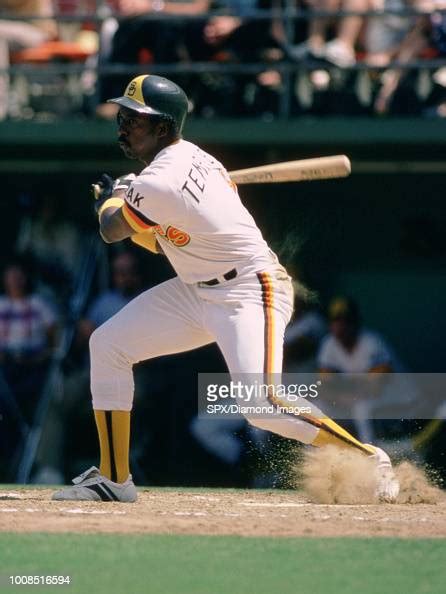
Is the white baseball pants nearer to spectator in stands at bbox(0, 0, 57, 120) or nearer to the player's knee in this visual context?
the player's knee

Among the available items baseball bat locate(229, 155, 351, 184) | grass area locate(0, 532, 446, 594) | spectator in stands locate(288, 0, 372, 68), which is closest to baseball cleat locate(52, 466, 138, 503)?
grass area locate(0, 532, 446, 594)

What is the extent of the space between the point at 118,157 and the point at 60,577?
6.50m

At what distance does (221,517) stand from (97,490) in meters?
0.72

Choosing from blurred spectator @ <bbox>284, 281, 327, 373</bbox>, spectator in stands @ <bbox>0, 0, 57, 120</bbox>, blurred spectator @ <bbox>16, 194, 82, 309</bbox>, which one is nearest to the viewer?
blurred spectator @ <bbox>284, 281, 327, 373</bbox>

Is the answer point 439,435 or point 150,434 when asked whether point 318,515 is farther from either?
point 150,434

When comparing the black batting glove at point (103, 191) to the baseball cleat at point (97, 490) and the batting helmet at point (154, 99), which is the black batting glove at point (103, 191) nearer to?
the batting helmet at point (154, 99)

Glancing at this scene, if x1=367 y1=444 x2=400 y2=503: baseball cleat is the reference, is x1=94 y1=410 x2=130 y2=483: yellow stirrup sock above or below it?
above

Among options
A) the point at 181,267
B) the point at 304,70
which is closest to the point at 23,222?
the point at 304,70

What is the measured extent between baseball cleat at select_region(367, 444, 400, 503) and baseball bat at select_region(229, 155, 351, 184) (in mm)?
1363

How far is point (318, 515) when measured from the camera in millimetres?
5617

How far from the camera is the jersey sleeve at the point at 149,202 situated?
560 cm

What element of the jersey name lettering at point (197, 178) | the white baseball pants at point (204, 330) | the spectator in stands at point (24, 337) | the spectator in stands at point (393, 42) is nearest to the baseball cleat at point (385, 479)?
the white baseball pants at point (204, 330)

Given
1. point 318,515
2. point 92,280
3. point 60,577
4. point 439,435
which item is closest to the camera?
point 60,577

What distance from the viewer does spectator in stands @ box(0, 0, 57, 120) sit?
33.0 feet
